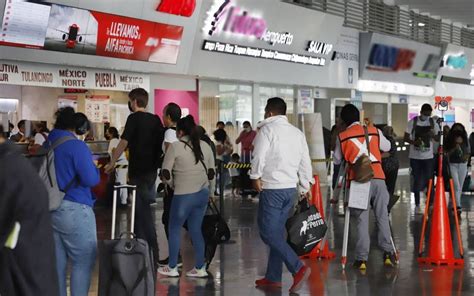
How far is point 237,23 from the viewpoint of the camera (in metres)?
21.8

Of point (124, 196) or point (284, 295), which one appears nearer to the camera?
point (284, 295)

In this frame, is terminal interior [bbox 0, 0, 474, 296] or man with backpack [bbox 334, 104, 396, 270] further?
terminal interior [bbox 0, 0, 474, 296]

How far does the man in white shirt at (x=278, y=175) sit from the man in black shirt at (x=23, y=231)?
4.23 m

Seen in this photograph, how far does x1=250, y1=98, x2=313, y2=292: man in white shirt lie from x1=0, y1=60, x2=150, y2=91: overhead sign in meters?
8.54

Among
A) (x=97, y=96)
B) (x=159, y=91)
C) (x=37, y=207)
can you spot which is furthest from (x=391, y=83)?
(x=37, y=207)

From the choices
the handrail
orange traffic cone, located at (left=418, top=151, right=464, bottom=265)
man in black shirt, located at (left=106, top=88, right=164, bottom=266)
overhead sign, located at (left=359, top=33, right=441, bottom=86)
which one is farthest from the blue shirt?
overhead sign, located at (left=359, top=33, right=441, bottom=86)

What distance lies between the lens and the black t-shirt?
9742mm

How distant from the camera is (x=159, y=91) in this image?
822 inches

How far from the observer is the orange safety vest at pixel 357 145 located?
1009 centimetres

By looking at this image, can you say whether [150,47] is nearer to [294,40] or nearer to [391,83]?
[294,40]

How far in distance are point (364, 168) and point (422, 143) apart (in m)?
7.76

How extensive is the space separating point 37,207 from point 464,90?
35.3 m

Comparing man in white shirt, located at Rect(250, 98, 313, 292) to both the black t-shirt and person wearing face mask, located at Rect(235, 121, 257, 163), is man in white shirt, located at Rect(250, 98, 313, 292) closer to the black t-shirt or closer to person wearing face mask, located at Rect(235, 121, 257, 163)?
the black t-shirt

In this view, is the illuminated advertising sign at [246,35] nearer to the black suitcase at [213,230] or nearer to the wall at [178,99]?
the wall at [178,99]
